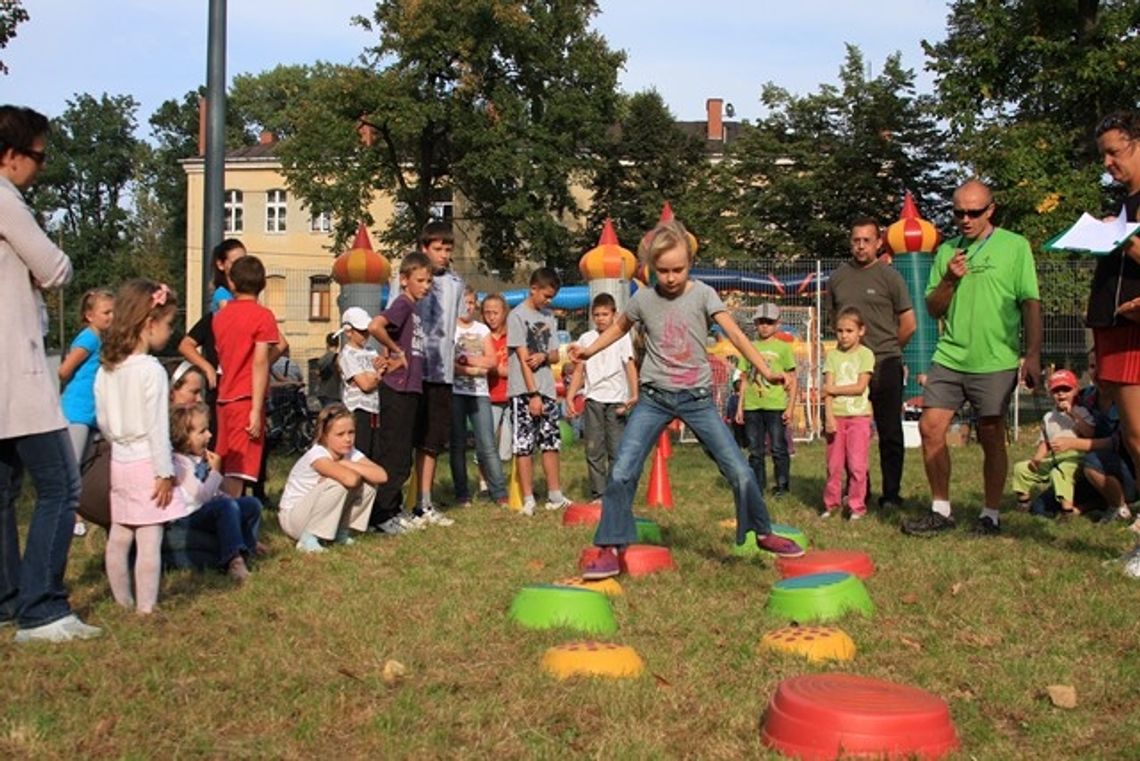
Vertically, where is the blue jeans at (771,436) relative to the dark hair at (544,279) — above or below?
below

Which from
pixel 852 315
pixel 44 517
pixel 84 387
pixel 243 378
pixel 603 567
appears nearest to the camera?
pixel 44 517

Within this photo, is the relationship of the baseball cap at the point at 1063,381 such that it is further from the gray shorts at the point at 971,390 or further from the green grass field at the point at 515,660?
the green grass field at the point at 515,660

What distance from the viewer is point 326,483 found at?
784 cm

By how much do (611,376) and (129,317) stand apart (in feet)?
15.2

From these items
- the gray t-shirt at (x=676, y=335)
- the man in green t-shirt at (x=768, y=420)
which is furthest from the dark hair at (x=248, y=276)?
the man in green t-shirt at (x=768, y=420)

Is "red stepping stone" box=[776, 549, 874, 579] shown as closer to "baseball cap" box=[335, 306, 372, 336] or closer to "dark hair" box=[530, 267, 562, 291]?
"dark hair" box=[530, 267, 562, 291]

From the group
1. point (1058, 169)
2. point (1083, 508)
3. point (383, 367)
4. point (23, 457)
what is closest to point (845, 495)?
point (1083, 508)

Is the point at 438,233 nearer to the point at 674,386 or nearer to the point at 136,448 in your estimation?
the point at 674,386

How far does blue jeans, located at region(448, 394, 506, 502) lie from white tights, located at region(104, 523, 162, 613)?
4.30 m

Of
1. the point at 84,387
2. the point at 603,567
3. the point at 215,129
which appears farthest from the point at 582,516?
the point at 215,129

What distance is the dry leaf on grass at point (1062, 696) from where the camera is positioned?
4.34 metres

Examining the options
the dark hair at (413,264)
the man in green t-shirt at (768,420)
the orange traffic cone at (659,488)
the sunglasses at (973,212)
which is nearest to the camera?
the sunglasses at (973,212)

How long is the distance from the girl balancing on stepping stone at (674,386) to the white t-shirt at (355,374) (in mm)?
2719

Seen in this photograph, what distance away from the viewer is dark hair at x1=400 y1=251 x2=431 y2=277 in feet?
29.2
